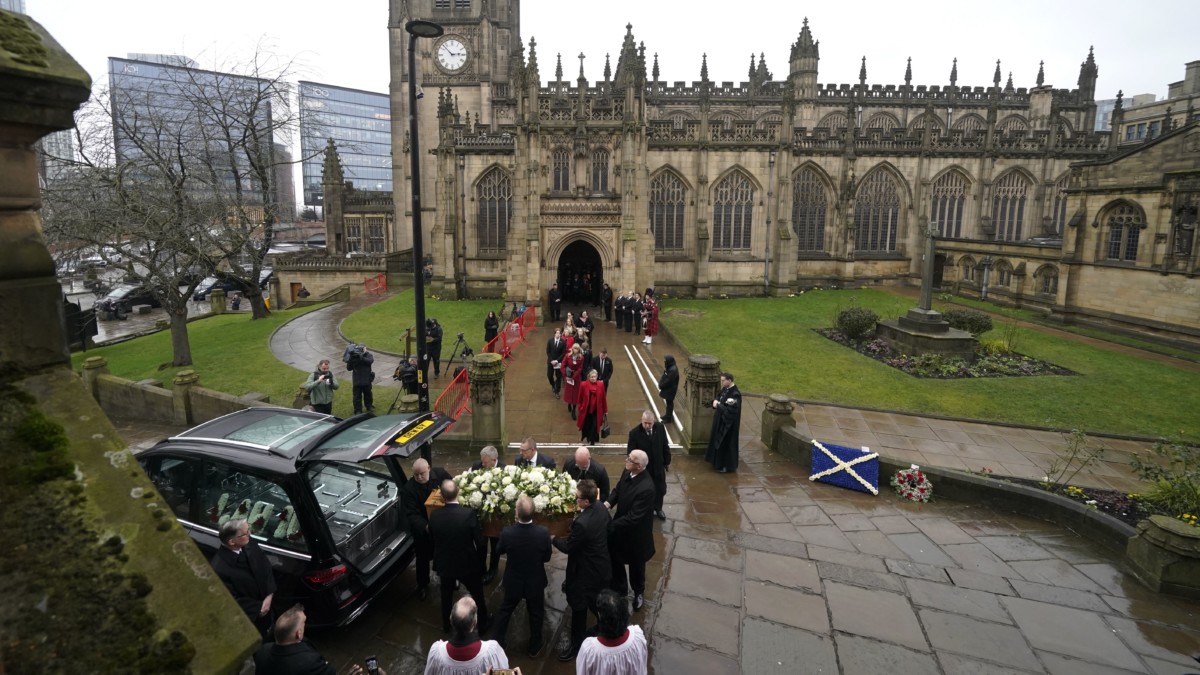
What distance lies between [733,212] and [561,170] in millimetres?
10515

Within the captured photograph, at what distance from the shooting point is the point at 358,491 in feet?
22.8

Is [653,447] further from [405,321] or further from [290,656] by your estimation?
[405,321]

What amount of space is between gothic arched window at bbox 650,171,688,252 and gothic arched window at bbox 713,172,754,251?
195 centimetres

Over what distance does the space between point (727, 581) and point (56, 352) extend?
6.66 m

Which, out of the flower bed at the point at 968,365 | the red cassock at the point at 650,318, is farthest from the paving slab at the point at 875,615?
the red cassock at the point at 650,318

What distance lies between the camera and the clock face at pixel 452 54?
42219 mm

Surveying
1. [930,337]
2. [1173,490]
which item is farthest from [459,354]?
[1173,490]

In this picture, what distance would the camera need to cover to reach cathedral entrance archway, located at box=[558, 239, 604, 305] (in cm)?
3250

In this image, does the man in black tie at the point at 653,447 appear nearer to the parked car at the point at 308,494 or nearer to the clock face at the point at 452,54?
the parked car at the point at 308,494

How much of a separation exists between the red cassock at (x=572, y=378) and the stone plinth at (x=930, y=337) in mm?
12406

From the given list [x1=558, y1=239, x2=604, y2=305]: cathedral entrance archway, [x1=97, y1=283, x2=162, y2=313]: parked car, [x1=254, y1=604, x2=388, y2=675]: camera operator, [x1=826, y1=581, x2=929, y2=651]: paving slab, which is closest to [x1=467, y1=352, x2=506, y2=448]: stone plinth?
[x1=826, y1=581, x2=929, y2=651]: paving slab

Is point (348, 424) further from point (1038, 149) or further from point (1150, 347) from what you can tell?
point (1038, 149)

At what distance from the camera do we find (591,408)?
11703mm

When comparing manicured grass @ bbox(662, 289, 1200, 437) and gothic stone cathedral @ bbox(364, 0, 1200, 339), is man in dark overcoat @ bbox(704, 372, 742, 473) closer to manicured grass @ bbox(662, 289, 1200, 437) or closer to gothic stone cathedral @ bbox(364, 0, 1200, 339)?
manicured grass @ bbox(662, 289, 1200, 437)
